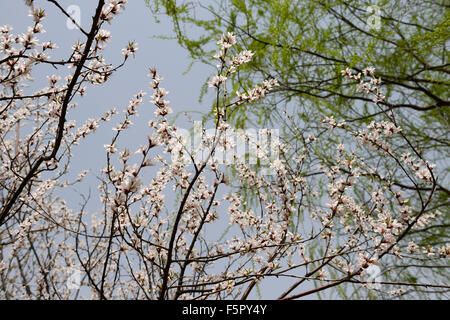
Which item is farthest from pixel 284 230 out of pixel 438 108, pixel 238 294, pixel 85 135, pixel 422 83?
pixel 422 83

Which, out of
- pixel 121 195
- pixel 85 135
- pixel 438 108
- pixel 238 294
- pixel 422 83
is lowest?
pixel 238 294

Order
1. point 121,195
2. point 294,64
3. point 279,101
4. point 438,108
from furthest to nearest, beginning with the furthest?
1. point 279,101
2. point 294,64
3. point 438,108
4. point 121,195

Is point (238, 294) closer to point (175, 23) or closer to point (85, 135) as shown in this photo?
point (85, 135)

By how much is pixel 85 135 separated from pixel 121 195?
1.23 m

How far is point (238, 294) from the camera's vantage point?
Answer: 296 centimetres

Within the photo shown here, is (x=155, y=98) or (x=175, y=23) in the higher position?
(x=175, y=23)
